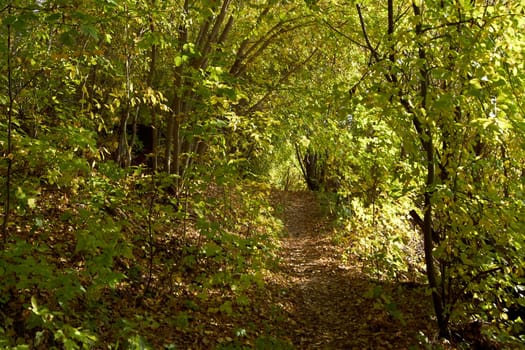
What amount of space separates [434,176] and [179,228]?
4.97 meters

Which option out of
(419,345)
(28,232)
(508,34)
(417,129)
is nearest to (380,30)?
(417,129)

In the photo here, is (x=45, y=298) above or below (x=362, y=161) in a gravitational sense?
below

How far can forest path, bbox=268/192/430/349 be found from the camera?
5875 mm

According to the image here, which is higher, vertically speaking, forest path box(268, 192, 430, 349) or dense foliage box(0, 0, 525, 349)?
dense foliage box(0, 0, 525, 349)

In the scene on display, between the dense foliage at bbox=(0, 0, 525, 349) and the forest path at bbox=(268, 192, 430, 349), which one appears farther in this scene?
the forest path at bbox=(268, 192, 430, 349)

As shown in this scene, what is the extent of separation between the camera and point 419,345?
5.47m

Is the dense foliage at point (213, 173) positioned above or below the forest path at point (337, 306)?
above

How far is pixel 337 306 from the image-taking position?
7.36 metres

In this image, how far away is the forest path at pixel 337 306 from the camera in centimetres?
588

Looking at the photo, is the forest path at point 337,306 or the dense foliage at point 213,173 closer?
the dense foliage at point 213,173

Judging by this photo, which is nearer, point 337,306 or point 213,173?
point 213,173

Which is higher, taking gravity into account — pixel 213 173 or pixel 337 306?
pixel 213 173

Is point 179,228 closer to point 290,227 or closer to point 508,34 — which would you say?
point 508,34

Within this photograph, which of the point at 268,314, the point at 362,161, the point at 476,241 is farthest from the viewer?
the point at 362,161
